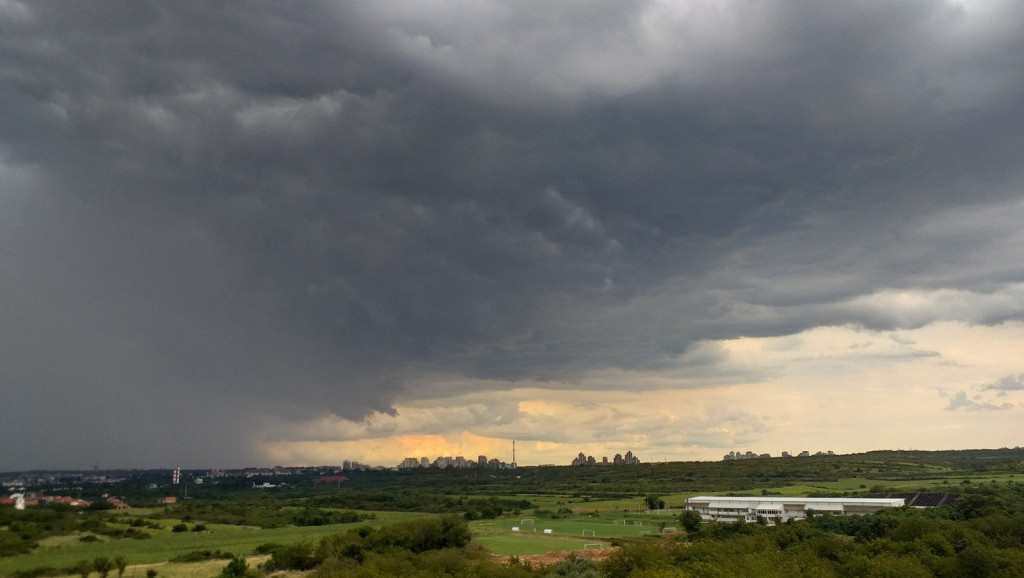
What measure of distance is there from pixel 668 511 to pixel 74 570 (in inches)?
4749

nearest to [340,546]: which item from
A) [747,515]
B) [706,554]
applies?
[706,554]

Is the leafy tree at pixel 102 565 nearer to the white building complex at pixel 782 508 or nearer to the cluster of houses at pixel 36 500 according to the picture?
the cluster of houses at pixel 36 500

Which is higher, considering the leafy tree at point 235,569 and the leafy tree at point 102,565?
the leafy tree at point 102,565

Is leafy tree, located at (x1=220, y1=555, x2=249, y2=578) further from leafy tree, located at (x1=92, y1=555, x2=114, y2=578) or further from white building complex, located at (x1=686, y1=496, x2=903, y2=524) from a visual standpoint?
white building complex, located at (x1=686, y1=496, x2=903, y2=524)

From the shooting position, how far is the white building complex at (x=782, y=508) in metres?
126

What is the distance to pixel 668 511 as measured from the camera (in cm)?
15612

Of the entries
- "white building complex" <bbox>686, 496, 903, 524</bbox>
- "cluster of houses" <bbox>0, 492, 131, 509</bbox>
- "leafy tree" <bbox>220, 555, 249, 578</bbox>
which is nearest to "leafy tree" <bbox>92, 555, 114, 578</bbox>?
"cluster of houses" <bbox>0, 492, 131, 509</bbox>

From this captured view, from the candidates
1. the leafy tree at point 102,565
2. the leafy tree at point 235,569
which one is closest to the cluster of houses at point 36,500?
the leafy tree at point 102,565

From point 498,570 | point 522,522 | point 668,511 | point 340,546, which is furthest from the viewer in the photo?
point 668,511

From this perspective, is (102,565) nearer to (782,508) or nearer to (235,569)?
(235,569)

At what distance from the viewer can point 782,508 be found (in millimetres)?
129375

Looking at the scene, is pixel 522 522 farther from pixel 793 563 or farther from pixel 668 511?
pixel 793 563

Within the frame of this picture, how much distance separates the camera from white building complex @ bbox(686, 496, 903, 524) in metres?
126

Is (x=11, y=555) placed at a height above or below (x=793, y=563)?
above
